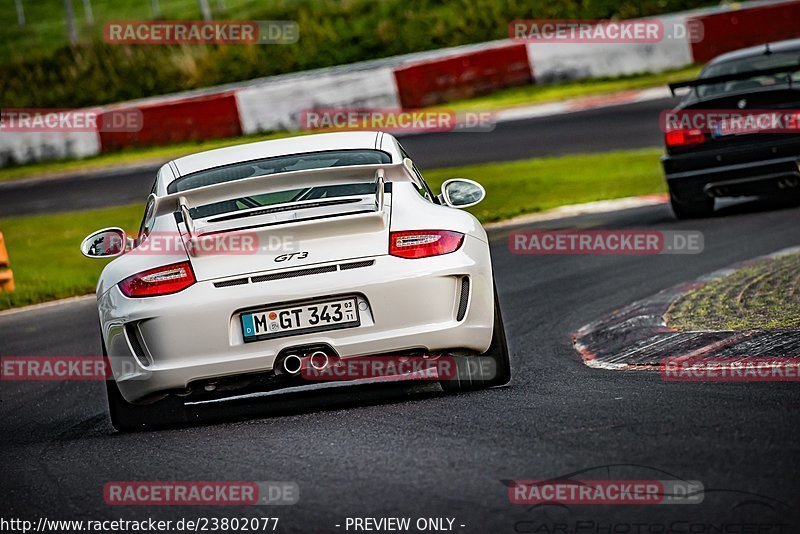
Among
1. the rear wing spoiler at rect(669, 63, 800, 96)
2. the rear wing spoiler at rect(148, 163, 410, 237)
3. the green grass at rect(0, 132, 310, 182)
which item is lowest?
the green grass at rect(0, 132, 310, 182)

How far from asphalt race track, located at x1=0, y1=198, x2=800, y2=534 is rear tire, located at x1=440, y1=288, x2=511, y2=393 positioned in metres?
0.09

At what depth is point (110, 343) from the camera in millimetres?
6098

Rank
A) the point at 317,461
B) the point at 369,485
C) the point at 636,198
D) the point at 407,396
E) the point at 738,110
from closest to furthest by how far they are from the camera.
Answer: the point at 369,485
the point at 317,461
the point at 407,396
the point at 738,110
the point at 636,198

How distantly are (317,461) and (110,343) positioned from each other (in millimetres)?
1476

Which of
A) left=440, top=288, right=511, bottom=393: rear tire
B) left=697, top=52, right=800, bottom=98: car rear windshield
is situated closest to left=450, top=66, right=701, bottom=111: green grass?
left=697, top=52, right=800, bottom=98: car rear windshield

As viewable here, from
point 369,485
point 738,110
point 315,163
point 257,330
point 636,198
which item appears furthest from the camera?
point 636,198

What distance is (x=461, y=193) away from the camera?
22.6 feet

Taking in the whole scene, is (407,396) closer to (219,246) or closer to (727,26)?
(219,246)

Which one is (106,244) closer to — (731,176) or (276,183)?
(276,183)

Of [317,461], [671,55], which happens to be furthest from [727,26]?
[317,461]

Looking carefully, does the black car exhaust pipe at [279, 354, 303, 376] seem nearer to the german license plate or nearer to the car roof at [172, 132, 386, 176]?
the german license plate

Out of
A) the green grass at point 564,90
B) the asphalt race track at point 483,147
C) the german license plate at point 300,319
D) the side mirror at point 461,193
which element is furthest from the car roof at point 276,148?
the green grass at point 564,90

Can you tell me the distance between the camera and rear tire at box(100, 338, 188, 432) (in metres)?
6.30

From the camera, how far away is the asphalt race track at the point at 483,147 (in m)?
19.2
